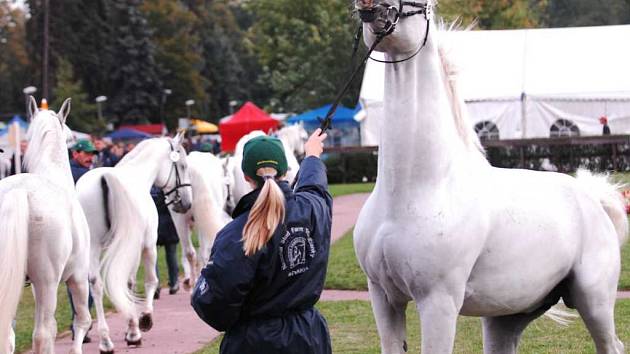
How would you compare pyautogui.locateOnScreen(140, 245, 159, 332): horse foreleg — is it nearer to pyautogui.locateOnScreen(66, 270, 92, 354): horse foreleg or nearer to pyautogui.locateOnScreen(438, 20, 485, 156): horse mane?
pyautogui.locateOnScreen(66, 270, 92, 354): horse foreleg

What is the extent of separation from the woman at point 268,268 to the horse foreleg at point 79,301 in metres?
4.65

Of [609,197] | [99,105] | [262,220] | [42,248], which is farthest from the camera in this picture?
[99,105]

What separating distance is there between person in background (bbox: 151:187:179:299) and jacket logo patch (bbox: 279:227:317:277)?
33.4 feet

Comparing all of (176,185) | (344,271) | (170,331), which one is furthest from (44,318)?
(344,271)

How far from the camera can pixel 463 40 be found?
6.18m

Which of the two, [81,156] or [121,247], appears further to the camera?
[81,156]

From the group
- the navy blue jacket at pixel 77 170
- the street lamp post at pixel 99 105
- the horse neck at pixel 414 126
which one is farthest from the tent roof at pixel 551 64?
the street lamp post at pixel 99 105

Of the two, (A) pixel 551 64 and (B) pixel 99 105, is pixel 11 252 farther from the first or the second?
(B) pixel 99 105

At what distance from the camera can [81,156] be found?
1280cm

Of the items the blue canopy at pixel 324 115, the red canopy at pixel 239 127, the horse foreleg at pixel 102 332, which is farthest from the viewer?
the blue canopy at pixel 324 115

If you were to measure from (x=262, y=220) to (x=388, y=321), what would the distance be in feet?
4.20

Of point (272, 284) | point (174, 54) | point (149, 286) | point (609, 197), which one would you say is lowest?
point (149, 286)

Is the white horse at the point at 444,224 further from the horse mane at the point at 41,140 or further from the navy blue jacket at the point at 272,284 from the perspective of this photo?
the horse mane at the point at 41,140

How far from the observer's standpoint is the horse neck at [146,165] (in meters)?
12.8
